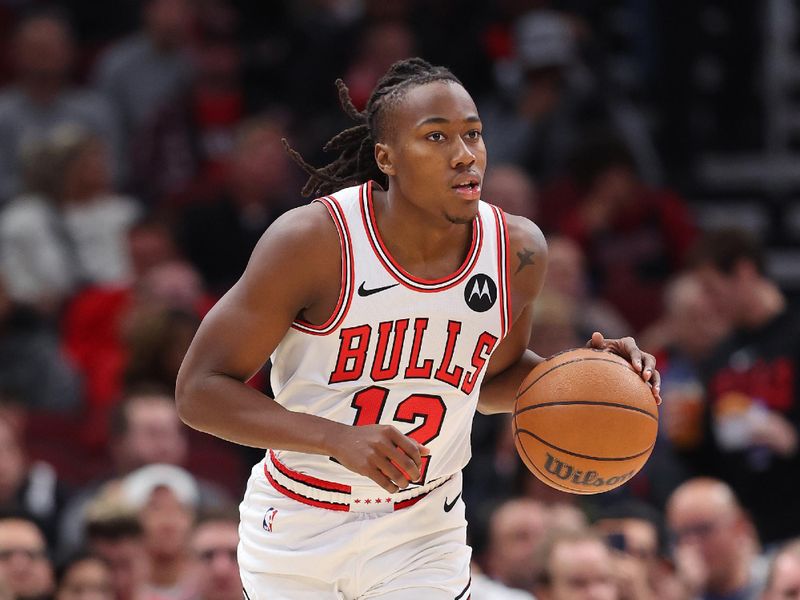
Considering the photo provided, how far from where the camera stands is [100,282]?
9.59 metres

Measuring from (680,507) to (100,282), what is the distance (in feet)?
13.2

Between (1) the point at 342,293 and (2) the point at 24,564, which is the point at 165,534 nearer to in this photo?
(2) the point at 24,564

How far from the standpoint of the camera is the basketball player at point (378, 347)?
4.22 metres

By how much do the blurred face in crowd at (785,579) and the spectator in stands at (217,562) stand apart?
234 centimetres

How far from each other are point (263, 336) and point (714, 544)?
12.5 feet

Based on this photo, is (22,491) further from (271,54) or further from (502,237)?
(271,54)

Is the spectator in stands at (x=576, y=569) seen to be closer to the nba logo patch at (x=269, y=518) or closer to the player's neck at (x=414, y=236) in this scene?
the nba logo patch at (x=269, y=518)

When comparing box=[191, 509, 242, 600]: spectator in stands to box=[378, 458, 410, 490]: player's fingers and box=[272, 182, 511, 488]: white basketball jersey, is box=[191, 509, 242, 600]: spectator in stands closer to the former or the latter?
box=[272, 182, 511, 488]: white basketball jersey

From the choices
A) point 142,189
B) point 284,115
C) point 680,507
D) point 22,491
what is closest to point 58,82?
point 142,189

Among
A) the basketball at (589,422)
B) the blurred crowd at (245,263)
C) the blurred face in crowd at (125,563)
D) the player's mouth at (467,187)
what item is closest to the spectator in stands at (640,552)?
the blurred crowd at (245,263)

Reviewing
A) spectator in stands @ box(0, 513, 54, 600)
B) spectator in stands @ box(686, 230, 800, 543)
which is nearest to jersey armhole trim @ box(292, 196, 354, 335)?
spectator in stands @ box(0, 513, 54, 600)

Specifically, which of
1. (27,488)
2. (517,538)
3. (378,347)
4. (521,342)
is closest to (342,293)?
(378,347)

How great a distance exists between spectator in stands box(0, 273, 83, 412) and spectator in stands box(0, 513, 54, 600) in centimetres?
176

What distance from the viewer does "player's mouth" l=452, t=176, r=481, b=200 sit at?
13.9 feet
